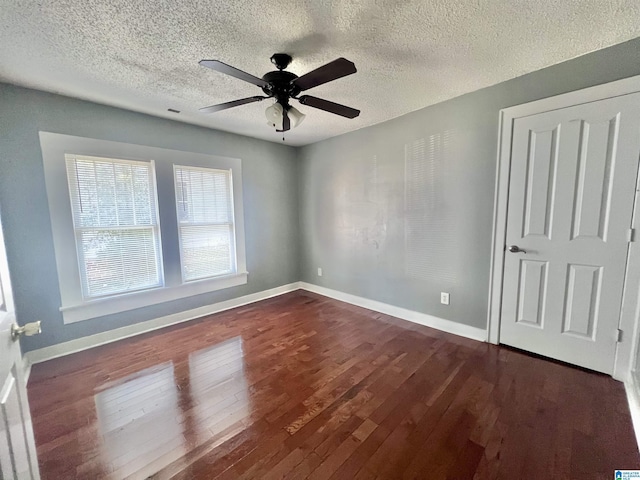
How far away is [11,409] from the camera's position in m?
0.81

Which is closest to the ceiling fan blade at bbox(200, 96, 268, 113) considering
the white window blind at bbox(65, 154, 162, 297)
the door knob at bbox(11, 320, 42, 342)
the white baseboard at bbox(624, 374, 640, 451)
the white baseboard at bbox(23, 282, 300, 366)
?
the white window blind at bbox(65, 154, 162, 297)

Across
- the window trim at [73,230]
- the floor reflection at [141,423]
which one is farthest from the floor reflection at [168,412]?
the window trim at [73,230]

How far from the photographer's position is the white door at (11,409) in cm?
73

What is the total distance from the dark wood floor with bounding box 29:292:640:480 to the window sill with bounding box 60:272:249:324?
1.27ft

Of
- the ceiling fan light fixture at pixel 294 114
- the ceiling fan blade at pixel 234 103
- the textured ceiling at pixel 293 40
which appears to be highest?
the textured ceiling at pixel 293 40

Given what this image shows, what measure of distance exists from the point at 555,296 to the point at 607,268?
0.39m

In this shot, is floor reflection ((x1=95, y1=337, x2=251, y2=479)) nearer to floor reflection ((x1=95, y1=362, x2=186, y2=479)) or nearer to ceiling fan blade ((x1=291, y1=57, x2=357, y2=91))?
floor reflection ((x1=95, y1=362, x2=186, y2=479))

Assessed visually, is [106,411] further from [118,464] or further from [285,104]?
[285,104]

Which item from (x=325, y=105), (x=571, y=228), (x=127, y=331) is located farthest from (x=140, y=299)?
(x=571, y=228)

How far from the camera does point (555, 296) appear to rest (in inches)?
85.4

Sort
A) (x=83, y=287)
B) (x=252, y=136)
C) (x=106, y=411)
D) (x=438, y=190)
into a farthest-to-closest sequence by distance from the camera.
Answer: (x=252, y=136), (x=438, y=190), (x=83, y=287), (x=106, y=411)

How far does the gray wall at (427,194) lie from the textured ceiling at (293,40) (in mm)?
190

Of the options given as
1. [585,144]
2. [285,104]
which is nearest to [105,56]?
[285,104]

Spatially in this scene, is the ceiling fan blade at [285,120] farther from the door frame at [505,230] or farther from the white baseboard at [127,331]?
the white baseboard at [127,331]
